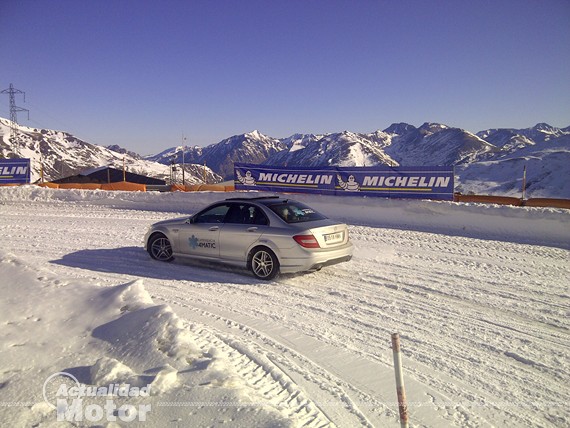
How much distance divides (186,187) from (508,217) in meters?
15.9

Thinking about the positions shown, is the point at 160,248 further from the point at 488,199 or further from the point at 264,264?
the point at 488,199

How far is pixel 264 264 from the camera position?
756 centimetres

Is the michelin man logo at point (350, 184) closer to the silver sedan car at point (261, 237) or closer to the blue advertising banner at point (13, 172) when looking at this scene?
the silver sedan car at point (261, 237)

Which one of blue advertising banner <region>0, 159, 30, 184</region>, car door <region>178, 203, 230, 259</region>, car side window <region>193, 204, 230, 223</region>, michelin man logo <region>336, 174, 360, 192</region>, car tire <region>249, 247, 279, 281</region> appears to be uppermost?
blue advertising banner <region>0, 159, 30, 184</region>

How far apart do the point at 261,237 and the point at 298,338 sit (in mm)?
2735

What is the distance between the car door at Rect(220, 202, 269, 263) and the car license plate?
110cm

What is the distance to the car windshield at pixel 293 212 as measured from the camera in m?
7.67

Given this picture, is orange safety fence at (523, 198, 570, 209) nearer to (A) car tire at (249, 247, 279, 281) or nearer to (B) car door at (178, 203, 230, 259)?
(A) car tire at (249, 247, 279, 281)

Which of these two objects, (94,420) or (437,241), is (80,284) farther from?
(437,241)

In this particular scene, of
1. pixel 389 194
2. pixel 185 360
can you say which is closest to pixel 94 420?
pixel 185 360

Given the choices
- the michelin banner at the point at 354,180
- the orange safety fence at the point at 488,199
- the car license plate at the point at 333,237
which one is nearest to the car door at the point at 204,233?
the car license plate at the point at 333,237

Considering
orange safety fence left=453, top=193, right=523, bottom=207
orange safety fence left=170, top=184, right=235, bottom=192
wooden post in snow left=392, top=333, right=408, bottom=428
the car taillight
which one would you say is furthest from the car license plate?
orange safety fence left=170, top=184, right=235, bottom=192

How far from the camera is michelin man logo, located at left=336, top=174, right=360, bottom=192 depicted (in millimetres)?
16319

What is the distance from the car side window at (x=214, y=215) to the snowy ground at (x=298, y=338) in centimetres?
97
